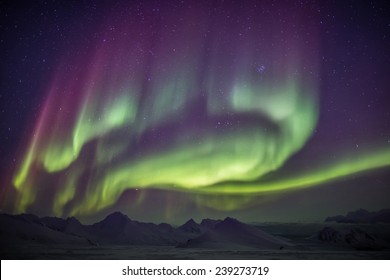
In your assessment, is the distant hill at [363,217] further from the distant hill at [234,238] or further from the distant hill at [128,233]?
the distant hill at [128,233]

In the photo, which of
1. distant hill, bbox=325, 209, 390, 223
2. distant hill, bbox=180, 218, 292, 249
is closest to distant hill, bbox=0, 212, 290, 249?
distant hill, bbox=180, 218, 292, 249

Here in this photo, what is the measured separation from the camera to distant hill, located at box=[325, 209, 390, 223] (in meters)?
19.4

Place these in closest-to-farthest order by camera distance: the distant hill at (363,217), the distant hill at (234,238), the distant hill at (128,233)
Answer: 1. the distant hill at (363,217)
2. the distant hill at (234,238)
3. the distant hill at (128,233)

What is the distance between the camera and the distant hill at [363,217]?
19391mm

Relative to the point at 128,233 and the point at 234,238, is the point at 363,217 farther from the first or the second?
the point at 128,233

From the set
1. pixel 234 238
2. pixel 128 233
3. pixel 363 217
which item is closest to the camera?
pixel 363 217

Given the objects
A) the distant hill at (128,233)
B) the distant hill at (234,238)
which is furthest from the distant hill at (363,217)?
the distant hill at (128,233)

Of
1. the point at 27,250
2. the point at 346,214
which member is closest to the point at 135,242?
the point at 27,250

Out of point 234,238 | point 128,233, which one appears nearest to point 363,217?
point 234,238

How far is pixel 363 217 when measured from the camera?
65.5 ft

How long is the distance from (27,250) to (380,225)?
55.1 feet
